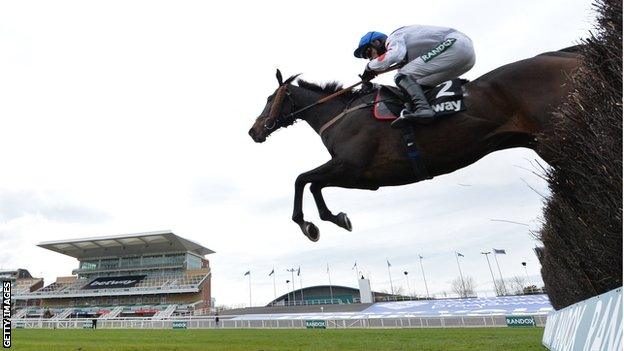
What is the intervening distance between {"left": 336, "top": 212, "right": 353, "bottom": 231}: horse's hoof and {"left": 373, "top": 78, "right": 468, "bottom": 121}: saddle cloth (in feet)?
4.00

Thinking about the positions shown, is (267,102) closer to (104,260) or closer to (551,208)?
(551,208)

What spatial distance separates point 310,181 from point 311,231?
0.57 m

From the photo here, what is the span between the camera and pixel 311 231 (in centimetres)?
483

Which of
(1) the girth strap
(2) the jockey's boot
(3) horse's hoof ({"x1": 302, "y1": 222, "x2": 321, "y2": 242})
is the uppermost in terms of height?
Result: (1) the girth strap

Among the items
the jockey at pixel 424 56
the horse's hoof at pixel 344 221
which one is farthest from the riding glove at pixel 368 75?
the horse's hoof at pixel 344 221

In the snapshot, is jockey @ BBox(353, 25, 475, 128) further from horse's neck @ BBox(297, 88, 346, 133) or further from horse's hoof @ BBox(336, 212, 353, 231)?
horse's hoof @ BBox(336, 212, 353, 231)

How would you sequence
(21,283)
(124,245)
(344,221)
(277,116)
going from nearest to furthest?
(344,221) → (277,116) → (124,245) → (21,283)

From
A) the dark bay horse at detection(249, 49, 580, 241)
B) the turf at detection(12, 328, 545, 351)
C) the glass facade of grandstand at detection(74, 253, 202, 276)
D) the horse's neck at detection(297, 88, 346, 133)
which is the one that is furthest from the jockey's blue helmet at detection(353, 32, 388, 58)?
the glass facade of grandstand at detection(74, 253, 202, 276)

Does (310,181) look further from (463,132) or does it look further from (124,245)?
(124,245)

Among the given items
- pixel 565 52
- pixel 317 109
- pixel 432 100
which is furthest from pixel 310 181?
pixel 565 52

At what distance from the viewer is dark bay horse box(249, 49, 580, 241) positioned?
3834mm

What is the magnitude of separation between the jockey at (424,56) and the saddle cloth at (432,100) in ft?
0.39

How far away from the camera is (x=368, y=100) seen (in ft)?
15.5

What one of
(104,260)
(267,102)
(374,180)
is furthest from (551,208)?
(104,260)
